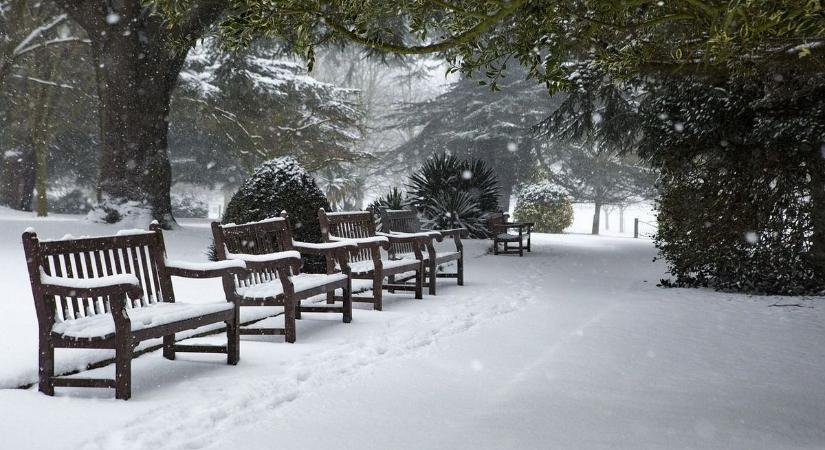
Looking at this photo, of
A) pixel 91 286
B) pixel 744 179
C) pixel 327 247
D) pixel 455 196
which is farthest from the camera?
pixel 455 196

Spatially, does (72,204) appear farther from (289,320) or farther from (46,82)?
(289,320)

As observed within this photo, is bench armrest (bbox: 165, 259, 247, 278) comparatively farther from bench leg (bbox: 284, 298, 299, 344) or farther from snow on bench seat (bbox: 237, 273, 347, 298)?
bench leg (bbox: 284, 298, 299, 344)

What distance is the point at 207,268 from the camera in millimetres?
4684

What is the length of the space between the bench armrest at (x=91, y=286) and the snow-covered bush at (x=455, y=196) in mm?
12770

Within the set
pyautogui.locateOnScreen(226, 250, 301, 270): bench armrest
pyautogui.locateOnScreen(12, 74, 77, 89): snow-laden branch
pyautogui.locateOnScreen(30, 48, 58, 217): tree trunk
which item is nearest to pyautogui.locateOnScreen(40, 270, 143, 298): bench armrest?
pyautogui.locateOnScreen(226, 250, 301, 270): bench armrest

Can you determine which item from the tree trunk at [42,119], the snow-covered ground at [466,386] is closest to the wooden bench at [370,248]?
the snow-covered ground at [466,386]

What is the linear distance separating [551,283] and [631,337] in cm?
417

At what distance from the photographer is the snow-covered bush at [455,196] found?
1686cm

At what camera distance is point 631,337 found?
19.9 ft

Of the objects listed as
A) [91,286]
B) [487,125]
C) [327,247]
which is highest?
[487,125]

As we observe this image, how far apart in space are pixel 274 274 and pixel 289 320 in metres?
1.36

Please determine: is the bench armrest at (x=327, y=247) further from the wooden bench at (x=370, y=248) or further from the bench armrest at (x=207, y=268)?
the bench armrest at (x=207, y=268)

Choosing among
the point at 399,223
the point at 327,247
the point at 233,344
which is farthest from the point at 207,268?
the point at 399,223

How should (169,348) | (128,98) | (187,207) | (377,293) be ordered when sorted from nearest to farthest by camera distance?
(169,348) < (377,293) < (128,98) < (187,207)
